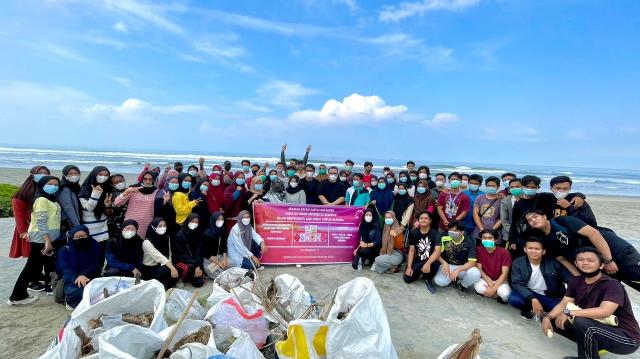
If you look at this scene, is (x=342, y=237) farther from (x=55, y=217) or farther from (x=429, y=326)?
(x=55, y=217)

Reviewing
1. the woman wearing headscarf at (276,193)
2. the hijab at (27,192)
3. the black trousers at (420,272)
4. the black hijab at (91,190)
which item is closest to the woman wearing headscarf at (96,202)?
the black hijab at (91,190)

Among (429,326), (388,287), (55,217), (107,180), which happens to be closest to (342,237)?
(388,287)

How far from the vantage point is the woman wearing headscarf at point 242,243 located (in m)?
5.33

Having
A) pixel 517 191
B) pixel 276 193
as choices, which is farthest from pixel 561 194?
pixel 276 193

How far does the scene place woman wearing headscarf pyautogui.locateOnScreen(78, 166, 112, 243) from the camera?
456cm

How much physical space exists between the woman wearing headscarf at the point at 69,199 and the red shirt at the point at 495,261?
18.9ft

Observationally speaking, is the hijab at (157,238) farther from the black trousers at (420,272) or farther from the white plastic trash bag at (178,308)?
the black trousers at (420,272)

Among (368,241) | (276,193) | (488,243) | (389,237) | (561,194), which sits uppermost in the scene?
(561,194)

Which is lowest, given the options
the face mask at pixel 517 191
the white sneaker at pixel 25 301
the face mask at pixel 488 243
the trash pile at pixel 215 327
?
the white sneaker at pixel 25 301

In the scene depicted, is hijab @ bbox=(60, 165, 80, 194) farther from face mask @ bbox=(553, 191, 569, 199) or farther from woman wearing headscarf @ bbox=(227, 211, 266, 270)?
face mask @ bbox=(553, 191, 569, 199)

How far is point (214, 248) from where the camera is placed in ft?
17.4

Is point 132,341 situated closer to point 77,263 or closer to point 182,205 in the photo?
point 77,263

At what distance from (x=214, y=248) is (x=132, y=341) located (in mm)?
3111

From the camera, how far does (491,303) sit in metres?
4.69
